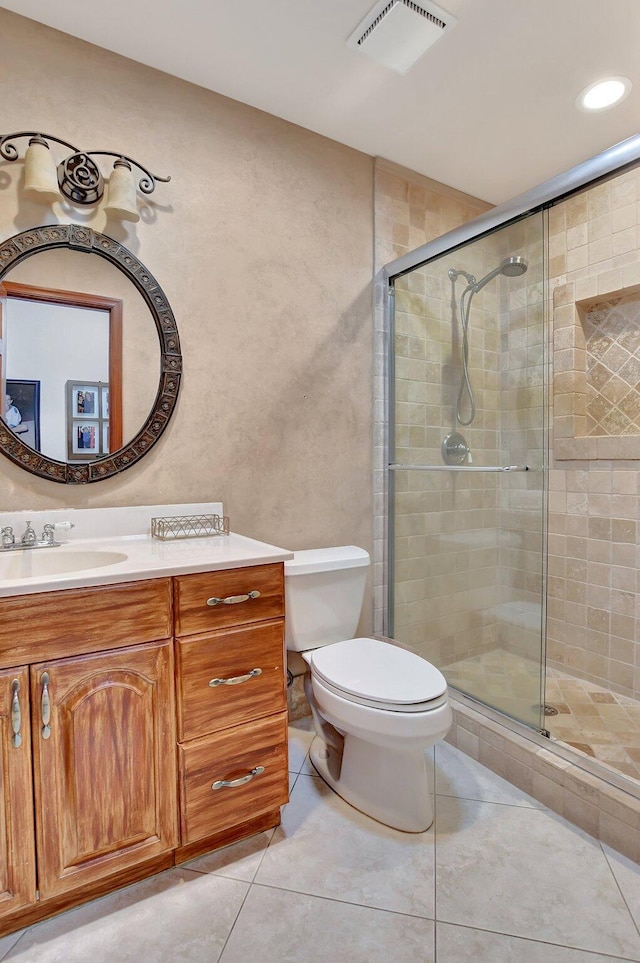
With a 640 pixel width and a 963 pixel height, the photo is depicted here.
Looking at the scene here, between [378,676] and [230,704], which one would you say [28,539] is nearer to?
[230,704]

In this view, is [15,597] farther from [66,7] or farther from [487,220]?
[487,220]

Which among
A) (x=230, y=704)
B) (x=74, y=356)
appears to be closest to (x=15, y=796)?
(x=230, y=704)

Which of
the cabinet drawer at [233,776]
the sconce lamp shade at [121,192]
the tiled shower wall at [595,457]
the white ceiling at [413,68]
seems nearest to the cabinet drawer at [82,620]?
the cabinet drawer at [233,776]

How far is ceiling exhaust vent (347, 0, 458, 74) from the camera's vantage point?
152 centimetres

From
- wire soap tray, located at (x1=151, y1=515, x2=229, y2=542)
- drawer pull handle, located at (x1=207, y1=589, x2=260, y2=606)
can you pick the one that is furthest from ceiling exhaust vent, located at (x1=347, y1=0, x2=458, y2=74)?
drawer pull handle, located at (x1=207, y1=589, x2=260, y2=606)

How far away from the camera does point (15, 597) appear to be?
42.7 inches

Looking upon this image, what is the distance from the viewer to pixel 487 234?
6.23ft

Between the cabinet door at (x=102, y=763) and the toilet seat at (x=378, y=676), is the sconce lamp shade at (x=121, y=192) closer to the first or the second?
the cabinet door at (x=102, y=763)

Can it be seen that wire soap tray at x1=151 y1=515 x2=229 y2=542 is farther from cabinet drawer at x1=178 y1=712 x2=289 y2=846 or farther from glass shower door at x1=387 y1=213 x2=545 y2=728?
glass shower door at x1=387 y1=213 x2=545 y2=728

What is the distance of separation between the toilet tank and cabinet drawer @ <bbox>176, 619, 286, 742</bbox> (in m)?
0.36

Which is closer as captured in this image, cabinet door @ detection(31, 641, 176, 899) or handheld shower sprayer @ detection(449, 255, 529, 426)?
cabinet door @ detection(31, 641, 176, 899)

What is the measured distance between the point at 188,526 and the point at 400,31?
70.0 inches

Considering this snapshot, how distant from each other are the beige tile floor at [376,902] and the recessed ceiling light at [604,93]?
2.56 meters

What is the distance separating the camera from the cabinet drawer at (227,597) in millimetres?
1299
